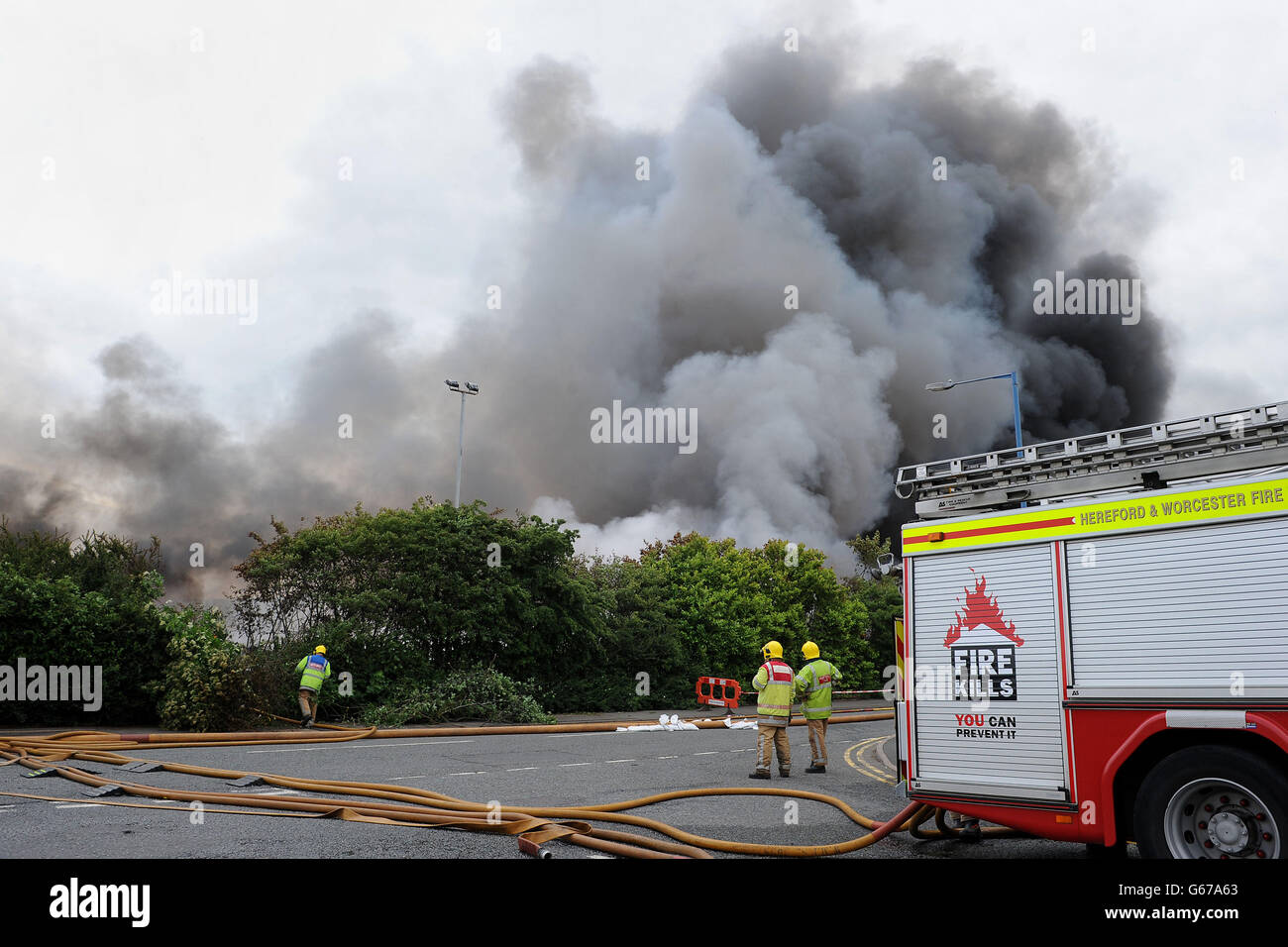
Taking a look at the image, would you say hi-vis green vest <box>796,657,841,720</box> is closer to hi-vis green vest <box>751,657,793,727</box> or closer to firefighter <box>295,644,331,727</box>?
hi-vis green vest <box>751,657,793,727</box>

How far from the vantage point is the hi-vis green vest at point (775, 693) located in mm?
10852

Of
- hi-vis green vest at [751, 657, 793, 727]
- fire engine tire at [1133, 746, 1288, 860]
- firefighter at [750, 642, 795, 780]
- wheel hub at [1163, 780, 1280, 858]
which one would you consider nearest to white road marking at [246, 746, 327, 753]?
firefighter at [750, 642, 795, 780]

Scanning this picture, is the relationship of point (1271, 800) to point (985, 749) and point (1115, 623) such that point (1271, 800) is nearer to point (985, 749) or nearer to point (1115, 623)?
point (1115, 623)

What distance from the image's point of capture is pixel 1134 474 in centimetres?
590

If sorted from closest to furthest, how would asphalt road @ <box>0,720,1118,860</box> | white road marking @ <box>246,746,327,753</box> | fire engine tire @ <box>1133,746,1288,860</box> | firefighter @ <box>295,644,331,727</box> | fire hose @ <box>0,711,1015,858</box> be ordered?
fire engine tire @ <box>1133,746,1288,860</box>
fire hose @ <box>0,711,1015,858</box>
asphalt road @ <box>0,720,1118,860</box>
white road marking @ <box>246,746,327,753</box>
firefighter @ <box>295,644,331,727</box>

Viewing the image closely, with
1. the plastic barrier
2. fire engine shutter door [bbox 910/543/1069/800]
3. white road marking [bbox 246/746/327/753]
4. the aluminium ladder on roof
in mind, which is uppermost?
the aluminium ladder on roof

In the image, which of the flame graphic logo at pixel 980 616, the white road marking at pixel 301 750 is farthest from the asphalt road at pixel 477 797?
the flame graphic logo at pixel 980 616

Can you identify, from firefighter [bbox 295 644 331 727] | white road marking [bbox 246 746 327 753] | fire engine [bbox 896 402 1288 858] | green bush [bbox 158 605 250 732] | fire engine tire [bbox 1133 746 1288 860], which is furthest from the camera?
firefighter [bbox 295 644 331 727]

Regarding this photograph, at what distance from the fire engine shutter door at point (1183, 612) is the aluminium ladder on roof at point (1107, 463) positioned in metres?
0.45

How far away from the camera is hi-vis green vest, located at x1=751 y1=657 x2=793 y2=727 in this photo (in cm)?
1085

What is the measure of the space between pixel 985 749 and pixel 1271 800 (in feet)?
5.37

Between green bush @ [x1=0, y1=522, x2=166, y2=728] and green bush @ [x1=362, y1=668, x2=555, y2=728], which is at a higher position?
green bush @ [x1=0, y1=522, x2=166, y2=728]

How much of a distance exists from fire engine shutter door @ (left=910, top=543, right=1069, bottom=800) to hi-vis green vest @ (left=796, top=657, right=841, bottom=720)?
5584 millimetres
